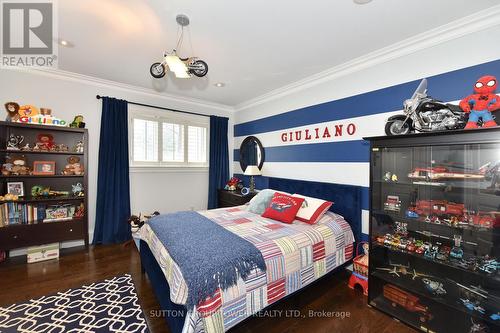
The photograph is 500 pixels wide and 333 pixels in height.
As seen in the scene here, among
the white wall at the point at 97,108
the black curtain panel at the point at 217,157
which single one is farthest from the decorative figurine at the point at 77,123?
the black curtain panel at the point at 217,157

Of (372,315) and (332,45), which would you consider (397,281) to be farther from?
(332,45)

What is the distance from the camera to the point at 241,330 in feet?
5.89

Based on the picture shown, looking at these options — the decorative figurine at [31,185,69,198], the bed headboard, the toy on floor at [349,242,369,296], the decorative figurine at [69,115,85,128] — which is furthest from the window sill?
the toy on floor at [349,242,369,296]

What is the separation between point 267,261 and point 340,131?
2030 millimetres

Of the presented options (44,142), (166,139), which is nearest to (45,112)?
(44,142)

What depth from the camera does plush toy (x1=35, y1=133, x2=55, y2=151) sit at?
3.07 meters

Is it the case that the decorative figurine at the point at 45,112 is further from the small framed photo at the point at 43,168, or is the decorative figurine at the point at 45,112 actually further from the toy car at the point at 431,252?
the toy car at the point at 431,252

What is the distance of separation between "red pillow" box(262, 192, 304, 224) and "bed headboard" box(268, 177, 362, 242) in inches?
17.8

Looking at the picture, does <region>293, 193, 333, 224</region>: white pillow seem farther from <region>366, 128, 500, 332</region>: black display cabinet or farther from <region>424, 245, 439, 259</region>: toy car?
<region>424, 245, 439, 259</region>: toy car

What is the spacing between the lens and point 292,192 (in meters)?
3.47

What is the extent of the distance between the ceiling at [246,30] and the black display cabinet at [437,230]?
1106 millimetres

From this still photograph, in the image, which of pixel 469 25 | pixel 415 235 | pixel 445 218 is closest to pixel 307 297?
pixel 415 235

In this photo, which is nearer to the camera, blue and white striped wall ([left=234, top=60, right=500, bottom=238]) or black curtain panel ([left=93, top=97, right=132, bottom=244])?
blue and white striped wall ([left=234, top=60, right=500, bottom=238])

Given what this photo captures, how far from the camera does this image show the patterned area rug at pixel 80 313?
5.84 ft
